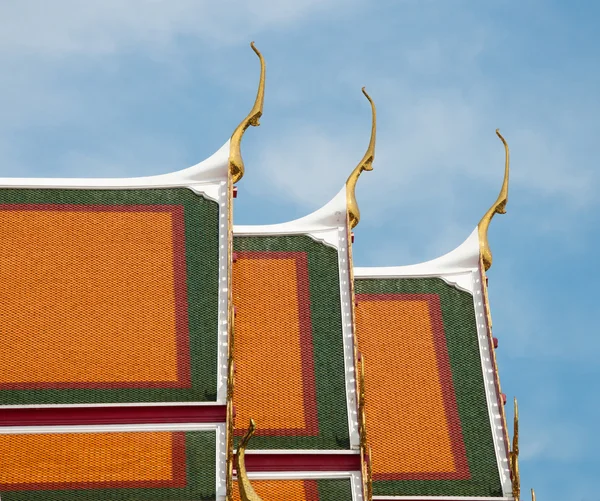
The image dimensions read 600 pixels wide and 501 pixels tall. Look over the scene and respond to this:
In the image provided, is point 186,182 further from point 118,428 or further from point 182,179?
point 118,428

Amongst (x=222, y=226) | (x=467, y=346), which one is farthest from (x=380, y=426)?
(x=222, y=226)

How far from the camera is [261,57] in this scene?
35.2 meters

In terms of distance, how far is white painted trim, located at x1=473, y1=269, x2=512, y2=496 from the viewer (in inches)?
1276

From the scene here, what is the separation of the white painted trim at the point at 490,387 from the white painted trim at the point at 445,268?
1.03 ft

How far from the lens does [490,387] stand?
3378 centimetres

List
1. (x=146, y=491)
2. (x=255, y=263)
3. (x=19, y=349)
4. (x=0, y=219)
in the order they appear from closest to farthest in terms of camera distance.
Answer: (x=146, y=491) → (x=19, y=349) → (x=0, y=219) → (x=255, y=263)

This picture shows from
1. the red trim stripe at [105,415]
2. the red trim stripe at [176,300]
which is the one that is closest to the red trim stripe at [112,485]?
the red trim stripe at [105,415]

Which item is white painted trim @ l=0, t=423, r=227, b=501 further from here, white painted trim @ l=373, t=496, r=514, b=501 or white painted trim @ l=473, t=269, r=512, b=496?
white painted trim @ l=473, t=269, r=512, b=496

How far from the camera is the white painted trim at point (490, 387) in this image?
32.4m

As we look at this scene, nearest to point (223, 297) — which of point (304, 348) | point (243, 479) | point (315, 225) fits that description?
point (304, 348)

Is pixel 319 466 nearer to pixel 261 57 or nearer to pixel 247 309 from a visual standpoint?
pixel 247 309

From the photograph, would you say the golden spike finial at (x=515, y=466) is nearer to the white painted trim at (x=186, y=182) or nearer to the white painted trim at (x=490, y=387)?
the white painted trim at (x=490, y=387)

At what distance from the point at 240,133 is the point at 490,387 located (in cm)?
786

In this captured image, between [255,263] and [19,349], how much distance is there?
658cm
